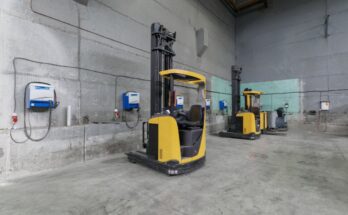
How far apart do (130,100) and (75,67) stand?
1.41 meters

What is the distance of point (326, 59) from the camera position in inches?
320

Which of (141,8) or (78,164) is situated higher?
(141,8)

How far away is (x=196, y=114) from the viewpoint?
139 inches

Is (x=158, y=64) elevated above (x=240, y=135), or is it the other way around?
(x=158, y=64)

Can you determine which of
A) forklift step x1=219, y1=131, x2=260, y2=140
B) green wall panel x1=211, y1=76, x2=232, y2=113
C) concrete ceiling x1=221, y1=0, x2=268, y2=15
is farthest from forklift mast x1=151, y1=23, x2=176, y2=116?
concrete ceiling x1=221, y1=0, x2=268, y2=15

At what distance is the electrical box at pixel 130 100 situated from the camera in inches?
175

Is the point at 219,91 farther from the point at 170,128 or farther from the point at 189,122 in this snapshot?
the point at 170,128

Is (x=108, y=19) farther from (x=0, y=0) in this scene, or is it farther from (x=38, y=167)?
(x=38, y=167)

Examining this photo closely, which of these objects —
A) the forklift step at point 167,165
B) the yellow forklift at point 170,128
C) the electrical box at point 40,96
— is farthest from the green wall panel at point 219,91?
the electrical box at point 40,96

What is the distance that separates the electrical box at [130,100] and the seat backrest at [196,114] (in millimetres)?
1648

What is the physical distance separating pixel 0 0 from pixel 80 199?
3294 millimetres

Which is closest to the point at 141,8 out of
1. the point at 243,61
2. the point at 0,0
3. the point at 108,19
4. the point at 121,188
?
the point at 108,19

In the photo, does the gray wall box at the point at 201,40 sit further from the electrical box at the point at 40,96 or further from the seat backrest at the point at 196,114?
the electrical box at the point at 40,96

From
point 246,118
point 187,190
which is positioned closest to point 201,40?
point 246,118
